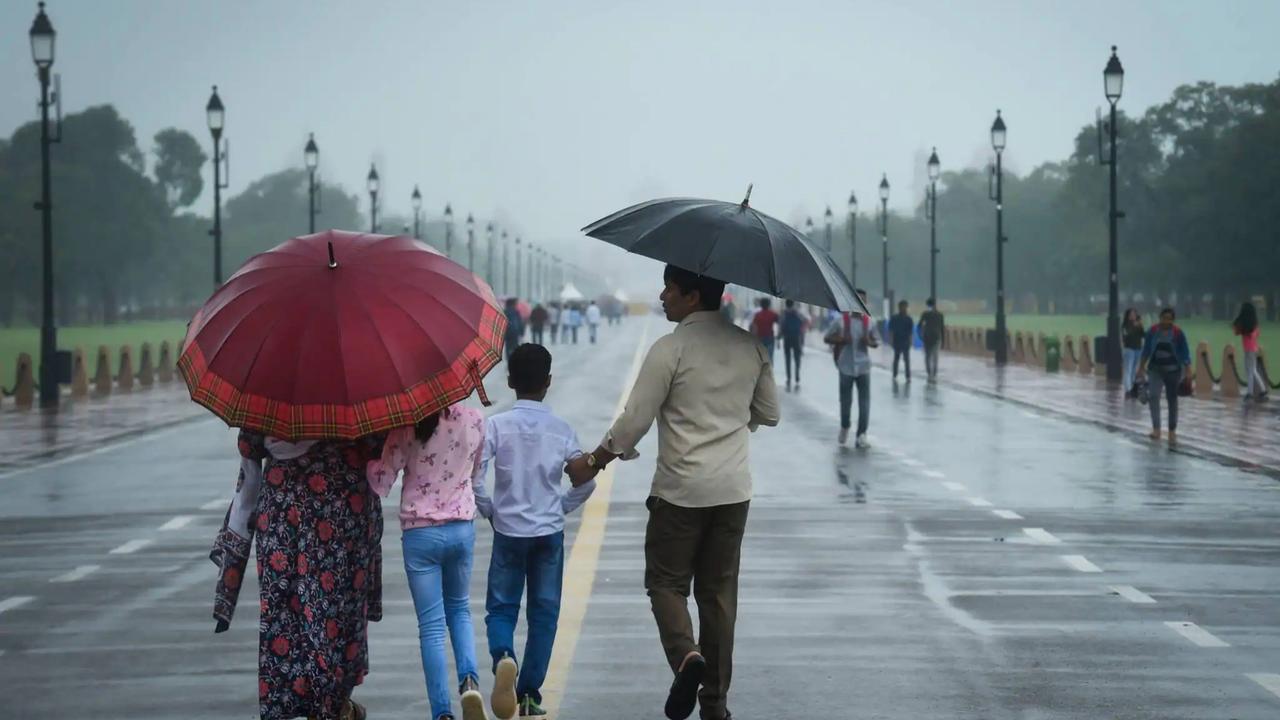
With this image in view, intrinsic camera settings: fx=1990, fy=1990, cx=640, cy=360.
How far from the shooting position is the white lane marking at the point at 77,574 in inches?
472

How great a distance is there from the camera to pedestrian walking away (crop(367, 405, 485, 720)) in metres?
6.84

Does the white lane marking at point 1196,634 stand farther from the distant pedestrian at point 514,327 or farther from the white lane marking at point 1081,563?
the distant pedestrian at point 514,327

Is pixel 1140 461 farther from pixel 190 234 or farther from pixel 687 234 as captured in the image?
pixel 190 234

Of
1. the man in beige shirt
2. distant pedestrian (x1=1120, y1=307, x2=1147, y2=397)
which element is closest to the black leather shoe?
the man in beige shirt

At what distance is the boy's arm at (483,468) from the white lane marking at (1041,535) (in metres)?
7.11

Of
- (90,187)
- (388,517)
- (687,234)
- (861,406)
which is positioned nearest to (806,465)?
(861,406)

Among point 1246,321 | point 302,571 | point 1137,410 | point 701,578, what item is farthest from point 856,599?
point 1246,321

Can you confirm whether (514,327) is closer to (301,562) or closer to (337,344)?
(301,562)

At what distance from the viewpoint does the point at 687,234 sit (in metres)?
7.27

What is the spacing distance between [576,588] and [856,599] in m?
1.59

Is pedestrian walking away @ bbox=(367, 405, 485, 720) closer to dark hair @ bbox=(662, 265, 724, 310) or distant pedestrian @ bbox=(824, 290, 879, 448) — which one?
dark hair @ bbox=(662, 265, 724, 310)

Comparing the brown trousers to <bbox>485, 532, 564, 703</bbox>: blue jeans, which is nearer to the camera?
the brown trousers

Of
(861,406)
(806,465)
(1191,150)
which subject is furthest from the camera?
(1191,150)

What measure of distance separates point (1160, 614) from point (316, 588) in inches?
211
